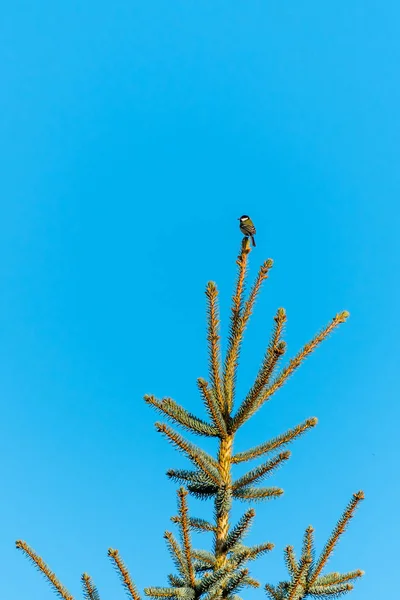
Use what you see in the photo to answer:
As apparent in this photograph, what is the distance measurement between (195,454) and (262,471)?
1.78ft

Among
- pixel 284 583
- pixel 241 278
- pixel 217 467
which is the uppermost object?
pixel 241 278

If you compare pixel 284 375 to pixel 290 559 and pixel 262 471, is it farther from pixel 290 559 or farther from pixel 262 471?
pixel 290 559

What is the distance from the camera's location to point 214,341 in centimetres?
495

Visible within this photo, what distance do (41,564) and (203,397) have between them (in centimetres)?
163

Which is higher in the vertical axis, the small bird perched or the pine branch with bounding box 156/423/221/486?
the small bird perched

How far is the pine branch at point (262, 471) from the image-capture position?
15.2ft

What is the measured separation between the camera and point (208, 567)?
185 inches

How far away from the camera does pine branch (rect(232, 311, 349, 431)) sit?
4.87 metres

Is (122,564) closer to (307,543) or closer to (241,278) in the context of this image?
(307,543)

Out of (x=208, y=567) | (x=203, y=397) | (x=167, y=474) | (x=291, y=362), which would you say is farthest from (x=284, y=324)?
(x=208, y=567)

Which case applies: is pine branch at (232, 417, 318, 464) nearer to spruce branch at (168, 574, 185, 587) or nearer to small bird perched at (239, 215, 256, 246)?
spruce branch at (168, 574, 185, 587)

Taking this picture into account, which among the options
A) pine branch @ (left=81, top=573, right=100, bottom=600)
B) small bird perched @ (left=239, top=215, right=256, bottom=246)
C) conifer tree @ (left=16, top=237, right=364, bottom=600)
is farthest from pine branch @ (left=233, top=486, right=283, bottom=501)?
small bird perched @ (left=239, top=215, right=256, bottom=246)

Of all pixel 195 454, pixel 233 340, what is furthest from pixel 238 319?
pixel 195 454

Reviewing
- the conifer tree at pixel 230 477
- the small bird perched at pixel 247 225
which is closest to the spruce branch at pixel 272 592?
the conifer tree at pixel 230 477
